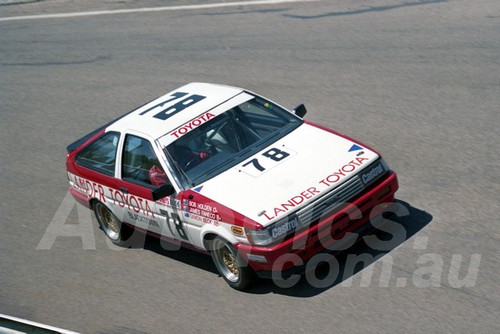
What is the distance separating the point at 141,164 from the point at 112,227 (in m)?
1.33

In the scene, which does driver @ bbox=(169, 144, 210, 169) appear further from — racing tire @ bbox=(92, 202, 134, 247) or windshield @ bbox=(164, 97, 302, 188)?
racing tire @ bbox=(92, 202, 134, 247)

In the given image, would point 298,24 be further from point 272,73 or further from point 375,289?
point 375,289

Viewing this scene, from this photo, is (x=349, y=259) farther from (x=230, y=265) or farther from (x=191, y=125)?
(x=191, y=125)

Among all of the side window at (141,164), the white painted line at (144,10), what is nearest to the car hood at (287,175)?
the side window at (141,164)

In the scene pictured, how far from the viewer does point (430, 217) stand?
8.98m

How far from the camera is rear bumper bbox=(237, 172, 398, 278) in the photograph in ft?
25.8

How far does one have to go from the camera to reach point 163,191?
8578 millimetres

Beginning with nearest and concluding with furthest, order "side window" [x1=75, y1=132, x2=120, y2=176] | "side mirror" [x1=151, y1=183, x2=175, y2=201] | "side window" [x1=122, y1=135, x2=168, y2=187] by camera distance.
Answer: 1. "side mirror" [x1=151, y1=183, x2=175, y2=201]
2. "side window" [x1=122, y1=135, x2=168, y2=187]
3. "side window" [x1=75, y1=132, x2=120, y2=176]

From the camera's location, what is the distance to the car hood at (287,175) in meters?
8.00

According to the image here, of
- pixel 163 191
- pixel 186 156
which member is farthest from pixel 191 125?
pixel 163 191

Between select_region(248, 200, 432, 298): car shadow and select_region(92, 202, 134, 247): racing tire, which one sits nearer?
select_region(248, 200, 432, 298): car shadow

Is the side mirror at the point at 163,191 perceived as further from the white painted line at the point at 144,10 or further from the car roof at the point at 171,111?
the white painted line at the point at 144,10

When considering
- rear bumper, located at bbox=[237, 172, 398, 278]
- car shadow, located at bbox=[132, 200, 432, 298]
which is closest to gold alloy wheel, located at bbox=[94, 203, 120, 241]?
car shadow, located at bbox=[132, 200, 432, 298]

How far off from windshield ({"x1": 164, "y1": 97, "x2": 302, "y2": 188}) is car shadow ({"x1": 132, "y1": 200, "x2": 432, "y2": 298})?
109 centimetres
